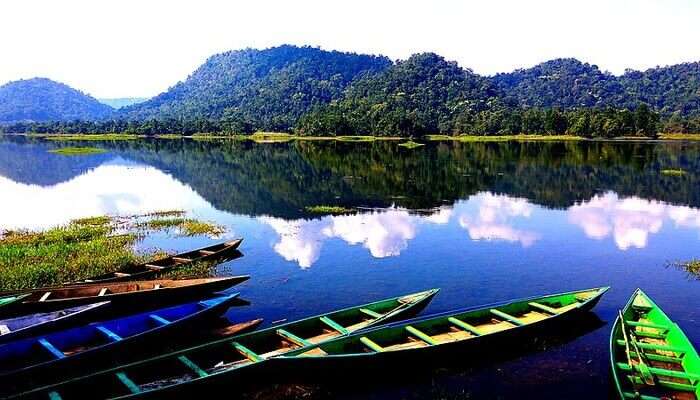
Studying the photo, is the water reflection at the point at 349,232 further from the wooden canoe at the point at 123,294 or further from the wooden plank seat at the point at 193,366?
the wooden plank seat at the point at 193,366

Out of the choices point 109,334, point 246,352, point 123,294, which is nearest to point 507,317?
point 246,352

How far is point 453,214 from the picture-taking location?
4181 cm

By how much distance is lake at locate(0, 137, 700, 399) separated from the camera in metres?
18.1

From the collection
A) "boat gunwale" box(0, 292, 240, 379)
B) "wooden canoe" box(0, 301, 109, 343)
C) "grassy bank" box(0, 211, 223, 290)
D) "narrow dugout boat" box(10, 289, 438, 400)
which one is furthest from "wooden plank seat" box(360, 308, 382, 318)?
"grassy bank" box(0, 211, 223, 290)

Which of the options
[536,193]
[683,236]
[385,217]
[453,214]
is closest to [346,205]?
[385,217]

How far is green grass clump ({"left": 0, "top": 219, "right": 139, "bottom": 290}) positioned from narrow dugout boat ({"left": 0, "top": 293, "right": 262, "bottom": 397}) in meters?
8.36

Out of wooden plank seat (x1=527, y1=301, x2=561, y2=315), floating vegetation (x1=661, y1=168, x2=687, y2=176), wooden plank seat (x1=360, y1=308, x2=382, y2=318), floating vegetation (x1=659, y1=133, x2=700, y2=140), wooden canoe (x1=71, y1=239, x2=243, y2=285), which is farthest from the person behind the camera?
floating vegetation (x1=659, y1=133, x2=700, y2=140)

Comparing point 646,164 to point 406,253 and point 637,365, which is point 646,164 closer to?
point 406,253

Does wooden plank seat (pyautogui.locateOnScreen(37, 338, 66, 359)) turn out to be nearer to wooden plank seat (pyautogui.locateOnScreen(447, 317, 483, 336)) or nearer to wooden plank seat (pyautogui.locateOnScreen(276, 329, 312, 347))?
wooden plank seat (pyautogui.locateOnScreen(276, 329, 312, 347))

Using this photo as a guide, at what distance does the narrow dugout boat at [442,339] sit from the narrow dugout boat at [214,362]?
85cm

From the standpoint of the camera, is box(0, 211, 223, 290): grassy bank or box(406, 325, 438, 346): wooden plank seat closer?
box(406, 325, 438, 346): wooden plank seat

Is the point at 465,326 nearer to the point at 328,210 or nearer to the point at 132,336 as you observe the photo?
the point at 132,336

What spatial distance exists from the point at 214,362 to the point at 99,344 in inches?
163

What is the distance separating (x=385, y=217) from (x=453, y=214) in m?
5.61
